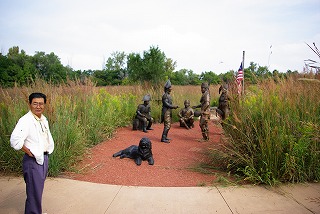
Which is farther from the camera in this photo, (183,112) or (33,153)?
(183,112)

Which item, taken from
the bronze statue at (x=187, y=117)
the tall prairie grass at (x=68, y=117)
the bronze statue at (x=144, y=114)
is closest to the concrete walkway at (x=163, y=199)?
the tall prairie grass at (x=68, y=117)

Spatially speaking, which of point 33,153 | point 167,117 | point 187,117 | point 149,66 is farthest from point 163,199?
point 149,66

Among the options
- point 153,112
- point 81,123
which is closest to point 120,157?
point 81,123

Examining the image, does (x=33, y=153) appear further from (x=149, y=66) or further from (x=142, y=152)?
(x=149, y=66)

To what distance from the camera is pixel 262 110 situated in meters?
4.23

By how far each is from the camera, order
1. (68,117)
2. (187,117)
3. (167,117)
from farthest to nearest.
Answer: (187,117) → (167,117) → (68,117)

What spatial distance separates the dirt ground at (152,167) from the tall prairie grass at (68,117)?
0.35m

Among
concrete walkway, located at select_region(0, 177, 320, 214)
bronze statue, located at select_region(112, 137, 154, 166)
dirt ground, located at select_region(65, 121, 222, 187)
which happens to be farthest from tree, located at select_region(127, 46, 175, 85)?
concrete walkway, located at select_region(0, 177, 320, 214)

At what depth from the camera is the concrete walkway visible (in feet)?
10.1

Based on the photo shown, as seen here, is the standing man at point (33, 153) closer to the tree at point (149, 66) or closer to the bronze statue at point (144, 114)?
the bronze statue at point (144, 114)

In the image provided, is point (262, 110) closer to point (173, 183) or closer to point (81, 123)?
point (173, 183)

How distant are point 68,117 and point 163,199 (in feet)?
9.46

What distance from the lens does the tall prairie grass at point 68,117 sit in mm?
4348

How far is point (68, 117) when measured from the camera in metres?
5.05
